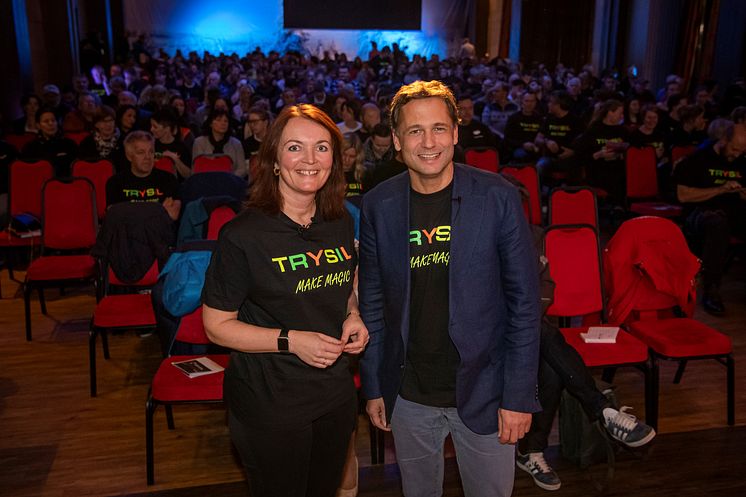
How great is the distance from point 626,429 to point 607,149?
5146 millimetres

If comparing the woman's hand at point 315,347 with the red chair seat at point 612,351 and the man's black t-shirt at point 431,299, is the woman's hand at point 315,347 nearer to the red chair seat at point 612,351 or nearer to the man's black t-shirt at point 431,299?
the man's black t-shirt at point 431,299

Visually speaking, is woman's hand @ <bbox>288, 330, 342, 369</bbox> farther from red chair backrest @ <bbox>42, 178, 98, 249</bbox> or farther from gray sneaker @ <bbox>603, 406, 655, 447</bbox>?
red chair backrest @ <bbox>42, 178, 98, 249</bbox>

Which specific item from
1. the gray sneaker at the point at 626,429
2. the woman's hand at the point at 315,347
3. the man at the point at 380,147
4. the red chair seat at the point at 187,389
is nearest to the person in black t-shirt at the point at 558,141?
the man at the point at 380,147

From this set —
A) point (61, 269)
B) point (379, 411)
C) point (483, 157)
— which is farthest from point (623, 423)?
point (483, 157)

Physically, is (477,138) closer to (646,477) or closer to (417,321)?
(646,477)

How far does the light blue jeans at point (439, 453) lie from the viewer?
1996 millimetres

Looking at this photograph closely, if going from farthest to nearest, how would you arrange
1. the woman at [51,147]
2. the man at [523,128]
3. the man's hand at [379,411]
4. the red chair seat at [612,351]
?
the man at [523,128] < the woman at [51,147] < the red chair seat at [612,351] < the man's hand at [379,411]

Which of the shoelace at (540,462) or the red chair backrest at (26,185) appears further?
the red chair backrest at (26,185)

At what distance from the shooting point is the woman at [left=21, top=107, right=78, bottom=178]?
22.8 feet

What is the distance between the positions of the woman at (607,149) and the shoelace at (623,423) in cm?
497

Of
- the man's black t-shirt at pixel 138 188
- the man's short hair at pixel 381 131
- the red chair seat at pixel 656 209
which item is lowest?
the red chair seat at pixel 656 209

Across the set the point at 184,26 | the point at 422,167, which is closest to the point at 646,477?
the point at 422,167

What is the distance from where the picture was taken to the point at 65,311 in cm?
552

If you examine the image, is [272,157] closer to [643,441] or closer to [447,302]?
[447,302]
